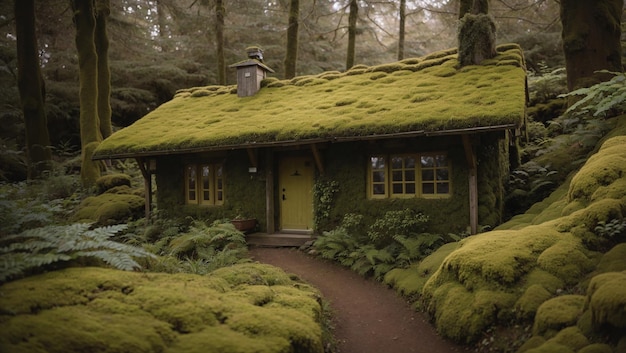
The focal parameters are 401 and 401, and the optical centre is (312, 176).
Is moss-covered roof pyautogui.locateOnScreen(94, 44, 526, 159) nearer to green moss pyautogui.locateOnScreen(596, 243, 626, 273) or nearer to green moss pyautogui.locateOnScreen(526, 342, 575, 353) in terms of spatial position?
green moss pyautogui.locateOnScreen(596, 243, 626, 273)

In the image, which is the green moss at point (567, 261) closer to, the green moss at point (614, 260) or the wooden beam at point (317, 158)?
the green moss at point (614, 260)

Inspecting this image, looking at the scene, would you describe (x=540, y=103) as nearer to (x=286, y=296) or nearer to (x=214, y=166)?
(x=214, y=166)

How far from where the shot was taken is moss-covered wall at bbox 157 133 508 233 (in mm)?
9797

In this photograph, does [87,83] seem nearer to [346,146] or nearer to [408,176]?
[346,146]

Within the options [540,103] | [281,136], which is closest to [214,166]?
[281,136]

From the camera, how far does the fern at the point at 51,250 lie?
3.57m

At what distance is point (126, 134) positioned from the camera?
1401cm

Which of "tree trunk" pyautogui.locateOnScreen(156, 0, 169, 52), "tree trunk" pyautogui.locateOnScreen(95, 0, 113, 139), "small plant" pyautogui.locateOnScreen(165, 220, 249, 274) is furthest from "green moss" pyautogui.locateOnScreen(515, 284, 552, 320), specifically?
"tree trunk" pyautogui.locateOnScreen(156, 0, 169, 52)

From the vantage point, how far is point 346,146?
1116 cm

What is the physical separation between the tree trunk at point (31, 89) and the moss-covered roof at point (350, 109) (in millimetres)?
4245

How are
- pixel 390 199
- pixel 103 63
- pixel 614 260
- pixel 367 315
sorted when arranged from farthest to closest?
pixel 103 63
pixel 390 199
pixel 367 315
pixel 614 260

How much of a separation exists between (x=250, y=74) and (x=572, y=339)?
1348cm

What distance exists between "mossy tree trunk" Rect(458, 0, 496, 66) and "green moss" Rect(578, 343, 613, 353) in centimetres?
979

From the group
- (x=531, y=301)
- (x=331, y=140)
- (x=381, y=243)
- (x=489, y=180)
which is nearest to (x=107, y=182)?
(x=331, y=140)
